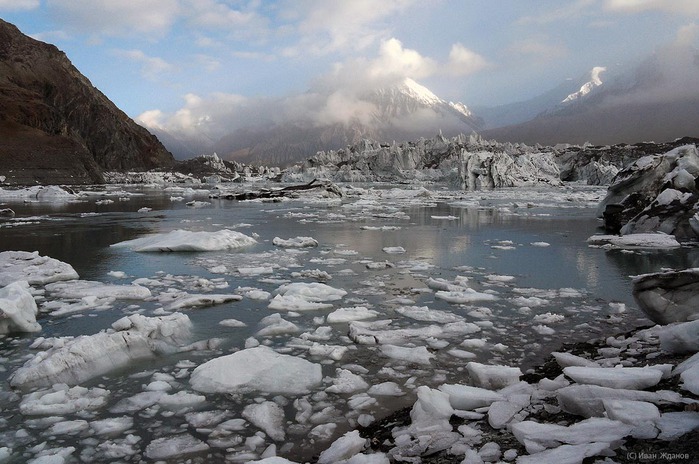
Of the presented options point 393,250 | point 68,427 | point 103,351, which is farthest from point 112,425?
point 393,250

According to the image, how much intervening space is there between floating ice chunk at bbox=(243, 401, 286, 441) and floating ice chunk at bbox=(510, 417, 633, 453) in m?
1.80

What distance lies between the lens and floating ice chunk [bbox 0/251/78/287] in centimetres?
850

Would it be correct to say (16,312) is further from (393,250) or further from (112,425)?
(393,250)

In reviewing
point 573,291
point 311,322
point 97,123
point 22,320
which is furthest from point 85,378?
point 97,123

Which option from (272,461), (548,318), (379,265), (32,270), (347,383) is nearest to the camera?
(272,461)

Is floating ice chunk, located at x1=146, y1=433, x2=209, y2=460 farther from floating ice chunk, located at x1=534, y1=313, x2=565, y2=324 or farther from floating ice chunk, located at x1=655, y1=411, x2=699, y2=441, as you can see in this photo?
floating ice chunk, located at x1=534, y1=313, x2=565, y2=324

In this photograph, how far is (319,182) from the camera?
4034 centimetres

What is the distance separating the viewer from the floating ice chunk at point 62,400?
3920mm

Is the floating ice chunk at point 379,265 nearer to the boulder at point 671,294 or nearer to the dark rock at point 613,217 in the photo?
the boulder at point 671,294

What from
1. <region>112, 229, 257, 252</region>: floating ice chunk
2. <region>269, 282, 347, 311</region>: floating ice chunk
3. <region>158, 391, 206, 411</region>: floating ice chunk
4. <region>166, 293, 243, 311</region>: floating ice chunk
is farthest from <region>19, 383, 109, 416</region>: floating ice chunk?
<region>112, 229, 257, 252</region>: floating ice chunk

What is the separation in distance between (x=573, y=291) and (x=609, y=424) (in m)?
5.97

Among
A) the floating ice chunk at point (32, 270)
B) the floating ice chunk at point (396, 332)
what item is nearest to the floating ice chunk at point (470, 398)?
the floating ice chunk at point (396, 332)

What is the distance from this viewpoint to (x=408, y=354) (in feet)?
17.0

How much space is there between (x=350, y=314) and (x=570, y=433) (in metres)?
4.07
